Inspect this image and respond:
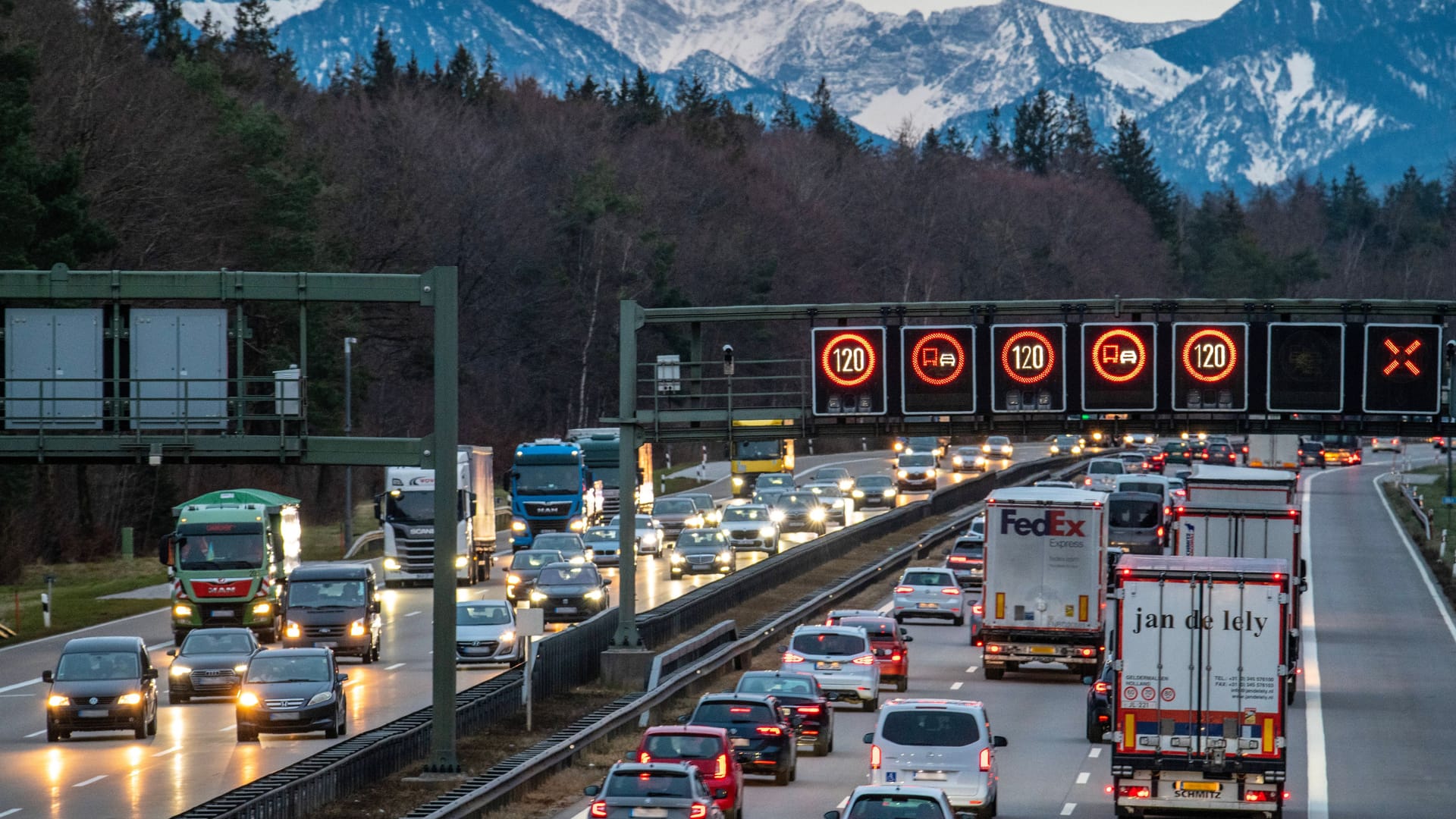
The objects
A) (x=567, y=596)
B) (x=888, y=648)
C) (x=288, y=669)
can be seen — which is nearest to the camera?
(x=288, y=669)

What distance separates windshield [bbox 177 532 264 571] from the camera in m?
45.8

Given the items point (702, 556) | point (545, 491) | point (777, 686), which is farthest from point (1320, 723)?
point (545, 491)

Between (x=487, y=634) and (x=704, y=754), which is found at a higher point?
(x=704, y=754)

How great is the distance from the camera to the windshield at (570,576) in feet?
166

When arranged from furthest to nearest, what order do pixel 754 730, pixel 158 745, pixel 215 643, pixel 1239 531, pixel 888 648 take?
pixel 1239 531, pixel 888 648, pixel 215 643, pixel 158 745, pixel 754 730

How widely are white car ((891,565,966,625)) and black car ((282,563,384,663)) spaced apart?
1507 centimetres

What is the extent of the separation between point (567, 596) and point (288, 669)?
57.7ft

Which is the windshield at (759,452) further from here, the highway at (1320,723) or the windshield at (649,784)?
the windshield at (649,784)

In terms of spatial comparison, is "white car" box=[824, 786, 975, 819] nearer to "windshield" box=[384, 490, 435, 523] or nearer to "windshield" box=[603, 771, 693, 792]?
"windshield" box=[603, 771, 693, 792]

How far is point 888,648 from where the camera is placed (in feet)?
129

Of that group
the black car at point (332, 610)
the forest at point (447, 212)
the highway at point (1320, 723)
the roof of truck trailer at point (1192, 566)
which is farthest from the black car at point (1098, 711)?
the forest at point (447, 212)

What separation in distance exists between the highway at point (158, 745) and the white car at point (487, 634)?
1.42 feet

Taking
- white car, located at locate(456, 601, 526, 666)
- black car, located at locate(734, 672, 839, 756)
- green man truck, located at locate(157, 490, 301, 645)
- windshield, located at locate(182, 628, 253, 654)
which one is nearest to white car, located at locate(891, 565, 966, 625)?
white car, located at locate(456, 601, 526, 666)

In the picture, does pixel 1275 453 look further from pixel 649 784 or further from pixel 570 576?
pixel 649 784
